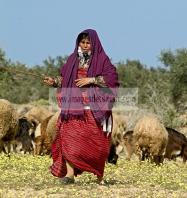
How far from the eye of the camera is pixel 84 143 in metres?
11.4

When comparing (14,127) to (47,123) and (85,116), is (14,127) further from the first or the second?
(85,116)

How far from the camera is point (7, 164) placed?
16.1m

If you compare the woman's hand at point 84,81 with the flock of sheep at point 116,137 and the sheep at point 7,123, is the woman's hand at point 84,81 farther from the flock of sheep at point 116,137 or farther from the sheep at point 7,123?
the sheep at point 7,123

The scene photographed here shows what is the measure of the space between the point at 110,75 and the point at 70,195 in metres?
2.11

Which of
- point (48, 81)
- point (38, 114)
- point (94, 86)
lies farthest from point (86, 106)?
point (38, 114)

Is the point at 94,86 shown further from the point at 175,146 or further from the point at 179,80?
the point at 179,80

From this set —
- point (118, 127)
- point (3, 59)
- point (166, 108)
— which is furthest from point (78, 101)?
point (3, 59)

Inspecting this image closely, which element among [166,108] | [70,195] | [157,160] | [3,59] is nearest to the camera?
[70,195]

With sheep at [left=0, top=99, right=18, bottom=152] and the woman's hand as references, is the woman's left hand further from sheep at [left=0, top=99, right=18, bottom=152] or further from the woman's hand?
sheep at [left=0, top=99, right=18, bottom=152]

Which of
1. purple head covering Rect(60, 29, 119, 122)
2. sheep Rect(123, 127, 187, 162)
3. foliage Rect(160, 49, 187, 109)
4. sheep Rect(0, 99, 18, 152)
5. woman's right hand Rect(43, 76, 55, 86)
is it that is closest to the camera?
purple head covering Rect(60, 29, 119, 122)

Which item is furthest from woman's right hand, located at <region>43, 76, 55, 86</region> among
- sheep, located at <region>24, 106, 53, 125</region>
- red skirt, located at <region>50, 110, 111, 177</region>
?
sheep, located at <region>24, 106, 53, 125</region>

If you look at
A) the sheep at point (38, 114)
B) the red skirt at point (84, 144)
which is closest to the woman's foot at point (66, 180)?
the red skirt at point (84, 144)

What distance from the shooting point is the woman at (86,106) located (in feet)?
37.2

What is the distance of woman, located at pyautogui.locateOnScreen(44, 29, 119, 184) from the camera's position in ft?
37.2
